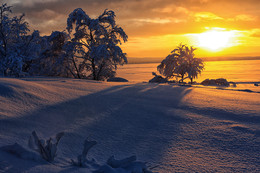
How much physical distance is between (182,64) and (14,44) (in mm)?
10840

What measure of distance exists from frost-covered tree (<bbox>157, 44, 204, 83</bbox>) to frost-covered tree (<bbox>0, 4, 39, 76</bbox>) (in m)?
9.18

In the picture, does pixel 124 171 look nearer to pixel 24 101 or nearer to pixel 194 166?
pixel 194 166

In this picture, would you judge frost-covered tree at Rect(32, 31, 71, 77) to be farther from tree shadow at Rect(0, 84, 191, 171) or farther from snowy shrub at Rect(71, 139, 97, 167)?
snowy shrub at Rect(71, 139, 97, 167)

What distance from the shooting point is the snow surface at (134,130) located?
147 centimetres

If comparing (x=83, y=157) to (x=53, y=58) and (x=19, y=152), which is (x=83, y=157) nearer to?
(x=19, y=152)

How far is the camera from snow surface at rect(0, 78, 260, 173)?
4.81 ft

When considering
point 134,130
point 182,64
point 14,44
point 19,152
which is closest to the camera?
point 19,152

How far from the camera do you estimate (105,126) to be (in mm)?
2189

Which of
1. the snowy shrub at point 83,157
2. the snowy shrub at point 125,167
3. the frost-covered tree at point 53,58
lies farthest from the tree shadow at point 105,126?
the frost-covered tree at point 53,58

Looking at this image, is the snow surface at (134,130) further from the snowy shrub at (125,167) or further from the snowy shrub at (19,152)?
the snowy shrub at (125,167)

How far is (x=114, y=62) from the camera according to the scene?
35.8 feet

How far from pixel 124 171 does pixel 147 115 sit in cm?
143

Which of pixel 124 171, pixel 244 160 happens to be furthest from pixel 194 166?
pixel 124 171

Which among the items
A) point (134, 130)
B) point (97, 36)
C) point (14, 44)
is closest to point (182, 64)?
point (97, 36)
